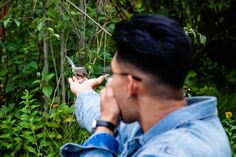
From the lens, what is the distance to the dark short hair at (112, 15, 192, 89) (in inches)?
95.8

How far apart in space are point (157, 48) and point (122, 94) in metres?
0.27

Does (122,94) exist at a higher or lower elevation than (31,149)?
higher

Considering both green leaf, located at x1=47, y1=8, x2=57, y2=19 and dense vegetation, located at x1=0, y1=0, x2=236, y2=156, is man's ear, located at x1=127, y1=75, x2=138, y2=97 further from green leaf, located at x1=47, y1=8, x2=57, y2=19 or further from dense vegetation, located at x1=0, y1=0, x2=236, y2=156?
green leaf, located at x1=47, y1=8, x2=57, y2=19

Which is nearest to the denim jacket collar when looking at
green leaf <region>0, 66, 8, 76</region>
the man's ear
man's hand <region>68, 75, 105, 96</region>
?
the man's ear

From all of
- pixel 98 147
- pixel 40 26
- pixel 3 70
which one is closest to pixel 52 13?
pixel 40 26

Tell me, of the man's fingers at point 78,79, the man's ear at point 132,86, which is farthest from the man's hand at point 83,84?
the man's ear at point 132,86

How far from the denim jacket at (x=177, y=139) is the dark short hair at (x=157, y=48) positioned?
0.12 metres

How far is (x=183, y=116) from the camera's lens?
2.50 metres

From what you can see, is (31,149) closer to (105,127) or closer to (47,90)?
(47,90)

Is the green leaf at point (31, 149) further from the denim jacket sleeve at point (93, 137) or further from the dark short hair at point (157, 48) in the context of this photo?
the dark short hair at point (157, 48)

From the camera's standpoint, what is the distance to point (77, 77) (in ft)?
11.5

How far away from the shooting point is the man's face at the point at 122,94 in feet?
A: 8.50

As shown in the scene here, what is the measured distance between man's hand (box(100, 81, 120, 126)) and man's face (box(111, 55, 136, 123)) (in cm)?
8

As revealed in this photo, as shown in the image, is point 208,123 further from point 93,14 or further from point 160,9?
point 160,9
